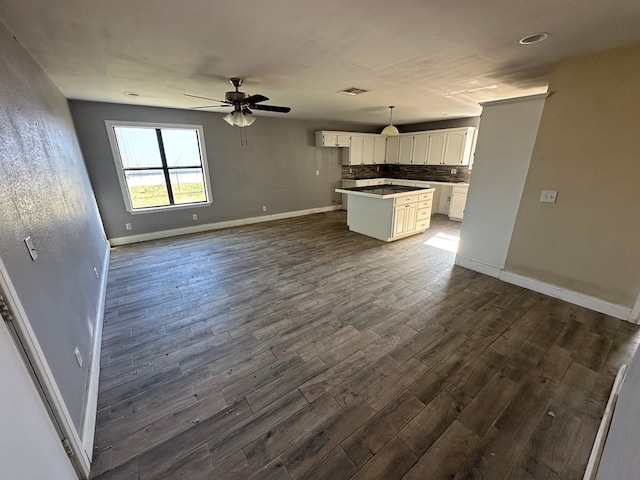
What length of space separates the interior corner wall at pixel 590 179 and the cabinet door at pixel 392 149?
17.3 ft

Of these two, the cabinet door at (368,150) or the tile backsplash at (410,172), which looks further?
the cabinet door at (368,150)

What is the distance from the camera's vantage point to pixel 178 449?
1.46 meters

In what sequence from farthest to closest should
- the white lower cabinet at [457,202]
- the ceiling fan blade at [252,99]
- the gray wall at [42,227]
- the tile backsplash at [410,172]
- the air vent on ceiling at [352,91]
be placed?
Result: the tile backsplash at [410,172] → the white lower cabinet at [457,202] → the air vent on ceiling at [352,91] → the ceiling fan blade at [252,99] → the gray wall at [42,227]

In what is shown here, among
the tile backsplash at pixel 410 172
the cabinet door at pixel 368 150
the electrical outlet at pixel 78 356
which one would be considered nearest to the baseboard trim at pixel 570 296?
the tile backsplash at pixel 410 172

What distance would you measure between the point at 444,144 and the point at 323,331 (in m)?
6.23

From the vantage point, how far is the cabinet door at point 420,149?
705 cm

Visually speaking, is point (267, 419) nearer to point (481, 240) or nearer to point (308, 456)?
point (308, 456)

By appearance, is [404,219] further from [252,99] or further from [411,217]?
[252,99]

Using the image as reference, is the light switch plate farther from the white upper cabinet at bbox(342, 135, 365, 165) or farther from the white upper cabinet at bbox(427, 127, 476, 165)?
the white upper cabinet at bbox(427, 127, 476, 165)

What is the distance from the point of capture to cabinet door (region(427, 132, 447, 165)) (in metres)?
6.66

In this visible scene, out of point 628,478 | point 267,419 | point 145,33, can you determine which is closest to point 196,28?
point 145,33

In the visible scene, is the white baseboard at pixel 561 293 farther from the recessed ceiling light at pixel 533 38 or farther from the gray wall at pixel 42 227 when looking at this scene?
the gray wall at pixel 42 227

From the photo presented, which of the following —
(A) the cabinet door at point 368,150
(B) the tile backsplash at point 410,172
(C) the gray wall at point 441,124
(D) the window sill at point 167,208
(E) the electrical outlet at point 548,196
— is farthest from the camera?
(A) the cabinet door at point 368,150

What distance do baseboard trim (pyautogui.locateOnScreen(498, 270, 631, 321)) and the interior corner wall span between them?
0.16ft
